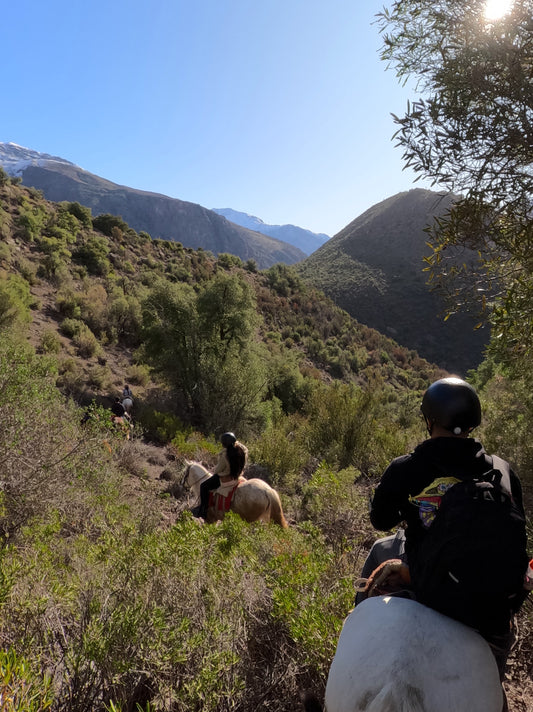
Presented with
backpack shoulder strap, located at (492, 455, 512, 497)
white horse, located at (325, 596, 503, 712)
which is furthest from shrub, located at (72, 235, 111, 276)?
white horse, located at (325, 596, 503, 712)

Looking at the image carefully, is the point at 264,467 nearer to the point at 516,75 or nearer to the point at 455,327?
the point at 516,75

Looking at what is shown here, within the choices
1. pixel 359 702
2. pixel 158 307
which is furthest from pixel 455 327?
pixel 359 702

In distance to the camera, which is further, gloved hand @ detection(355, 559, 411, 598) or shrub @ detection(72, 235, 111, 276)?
shrub @ detection(72, 235, 111, 276)

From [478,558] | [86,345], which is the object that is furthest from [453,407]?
[86,345]

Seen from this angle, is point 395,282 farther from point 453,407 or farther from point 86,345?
point 453,407

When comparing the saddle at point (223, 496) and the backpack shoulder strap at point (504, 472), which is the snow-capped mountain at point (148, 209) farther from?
the backpack shoulder strap at point (504, 472)

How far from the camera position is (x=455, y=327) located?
159 feet

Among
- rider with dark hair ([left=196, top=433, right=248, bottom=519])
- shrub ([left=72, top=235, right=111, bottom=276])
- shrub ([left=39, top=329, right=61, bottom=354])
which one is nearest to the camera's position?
rider with dark hair ([left=196, top=433, right=248, bottom=519])

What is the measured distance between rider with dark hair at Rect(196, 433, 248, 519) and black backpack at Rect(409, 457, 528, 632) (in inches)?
144

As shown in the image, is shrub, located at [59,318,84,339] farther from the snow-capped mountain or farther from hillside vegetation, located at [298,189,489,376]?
the snow-capped mountain

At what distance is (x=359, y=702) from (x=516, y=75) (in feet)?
14.0

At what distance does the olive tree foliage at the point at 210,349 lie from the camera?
549 inches

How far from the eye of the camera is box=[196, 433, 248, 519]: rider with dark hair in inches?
200

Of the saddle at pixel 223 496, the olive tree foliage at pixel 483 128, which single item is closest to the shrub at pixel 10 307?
the saddle at pixel 223 496
